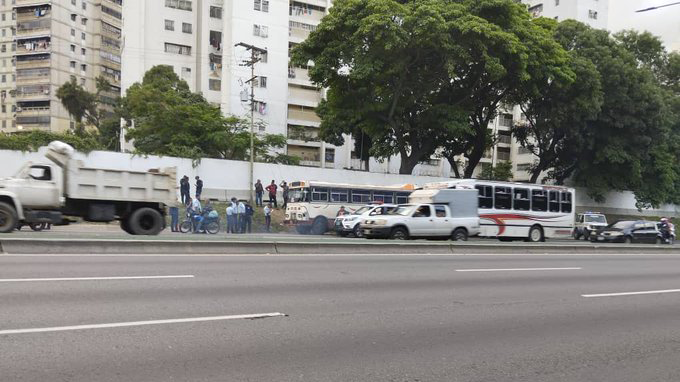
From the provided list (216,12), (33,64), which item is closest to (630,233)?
(216,12)

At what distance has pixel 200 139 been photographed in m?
40.0

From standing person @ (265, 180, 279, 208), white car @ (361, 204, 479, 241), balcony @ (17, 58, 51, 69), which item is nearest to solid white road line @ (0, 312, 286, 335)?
white car @ (361, 204, 479, 241)

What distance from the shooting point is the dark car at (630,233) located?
96.0ft

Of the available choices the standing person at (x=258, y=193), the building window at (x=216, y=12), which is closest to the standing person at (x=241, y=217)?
the standing person at (x=258, y=193)

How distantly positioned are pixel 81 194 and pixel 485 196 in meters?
17.1

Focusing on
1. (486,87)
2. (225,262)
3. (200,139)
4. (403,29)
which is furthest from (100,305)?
(486,87)

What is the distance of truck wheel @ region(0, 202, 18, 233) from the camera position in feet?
50.5

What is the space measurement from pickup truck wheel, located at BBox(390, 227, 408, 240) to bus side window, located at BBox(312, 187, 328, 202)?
25.1ft

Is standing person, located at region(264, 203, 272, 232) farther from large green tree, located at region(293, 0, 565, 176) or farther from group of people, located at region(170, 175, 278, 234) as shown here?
large green tree, located at region(293, 0, 565, 176)

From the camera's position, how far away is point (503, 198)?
1047 inches

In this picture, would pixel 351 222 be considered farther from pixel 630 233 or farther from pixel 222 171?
pixel 630 233

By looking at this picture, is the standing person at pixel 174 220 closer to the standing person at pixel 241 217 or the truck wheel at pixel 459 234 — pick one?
the standing person at pixel 241 217

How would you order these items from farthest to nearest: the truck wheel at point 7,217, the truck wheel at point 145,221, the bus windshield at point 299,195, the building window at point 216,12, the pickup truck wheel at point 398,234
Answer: the building window at point 216,12 < the bus windshield at point 299,195 < the pickup truck wheel at point 398,234 < the truck wheel at point 145,221 < the truck wheel at point 7,217

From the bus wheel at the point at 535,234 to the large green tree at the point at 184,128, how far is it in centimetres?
2121
